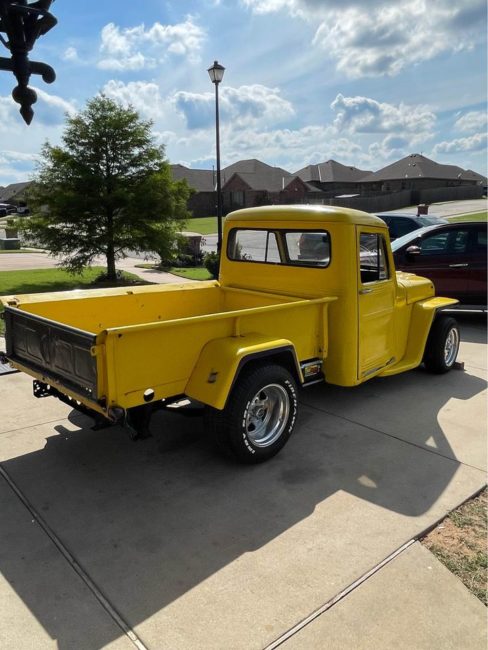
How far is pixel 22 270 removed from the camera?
53.3ft

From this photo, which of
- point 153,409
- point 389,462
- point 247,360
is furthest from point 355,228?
point 153,409

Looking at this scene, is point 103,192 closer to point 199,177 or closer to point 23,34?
point 23,34

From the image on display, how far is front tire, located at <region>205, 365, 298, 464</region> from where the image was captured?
370cm

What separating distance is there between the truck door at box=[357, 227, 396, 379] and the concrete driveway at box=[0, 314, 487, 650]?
63 centimetres

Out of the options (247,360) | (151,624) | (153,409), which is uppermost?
(247,360)

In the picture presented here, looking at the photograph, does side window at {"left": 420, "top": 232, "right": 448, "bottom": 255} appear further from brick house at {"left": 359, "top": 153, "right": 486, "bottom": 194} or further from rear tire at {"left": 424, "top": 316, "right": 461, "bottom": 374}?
brick house at {"left": 359, "top": 153, "right": 486, "bottom": 194}

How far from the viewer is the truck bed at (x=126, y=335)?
3.15 metres

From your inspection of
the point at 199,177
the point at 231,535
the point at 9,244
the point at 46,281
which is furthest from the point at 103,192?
the point at 199,177

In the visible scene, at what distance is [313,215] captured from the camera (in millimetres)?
4680

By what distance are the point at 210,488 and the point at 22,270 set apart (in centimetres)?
1472

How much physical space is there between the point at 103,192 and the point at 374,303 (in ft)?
30.9

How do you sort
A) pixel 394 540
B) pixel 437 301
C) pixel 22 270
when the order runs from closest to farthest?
1. pixel 394 540
2. pixel 437 301
3. pixel 22 270

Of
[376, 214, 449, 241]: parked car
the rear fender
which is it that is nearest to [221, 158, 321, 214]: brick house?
[376, 214, 449, 241]: parked car

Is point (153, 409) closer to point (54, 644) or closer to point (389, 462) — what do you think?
point (54, 644)
